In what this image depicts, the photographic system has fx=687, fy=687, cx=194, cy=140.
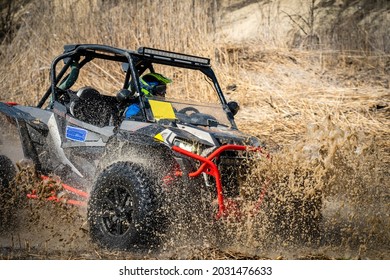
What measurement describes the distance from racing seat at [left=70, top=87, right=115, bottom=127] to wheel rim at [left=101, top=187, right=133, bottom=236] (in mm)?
1350

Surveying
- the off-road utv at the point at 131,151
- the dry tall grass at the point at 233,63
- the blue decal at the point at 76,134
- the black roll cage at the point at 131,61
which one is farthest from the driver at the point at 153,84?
the dry tall grass at the point at 233,63

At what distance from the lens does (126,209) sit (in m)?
5.00

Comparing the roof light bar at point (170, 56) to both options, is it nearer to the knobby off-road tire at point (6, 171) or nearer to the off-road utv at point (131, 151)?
the off-road utv at point (131, 151)

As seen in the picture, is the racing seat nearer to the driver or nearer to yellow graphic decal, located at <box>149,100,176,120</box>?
the driver

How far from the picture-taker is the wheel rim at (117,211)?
16.4 feet

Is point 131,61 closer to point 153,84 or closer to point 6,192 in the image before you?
point 153,84

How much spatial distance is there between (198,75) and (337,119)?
238 centimetres

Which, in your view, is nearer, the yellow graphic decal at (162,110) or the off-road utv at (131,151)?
the off-road utv at (131,151)

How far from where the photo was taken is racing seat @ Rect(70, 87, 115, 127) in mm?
6309

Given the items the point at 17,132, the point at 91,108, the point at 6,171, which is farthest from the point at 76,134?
the point at 6,171

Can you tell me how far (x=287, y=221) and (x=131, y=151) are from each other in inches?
52.3

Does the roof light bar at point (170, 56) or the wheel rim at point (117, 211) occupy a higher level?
the roof light bar at point (170, 56)

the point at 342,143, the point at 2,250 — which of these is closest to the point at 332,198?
the point at 342,143

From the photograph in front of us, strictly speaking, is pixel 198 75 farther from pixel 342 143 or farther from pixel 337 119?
pixel 342 143
